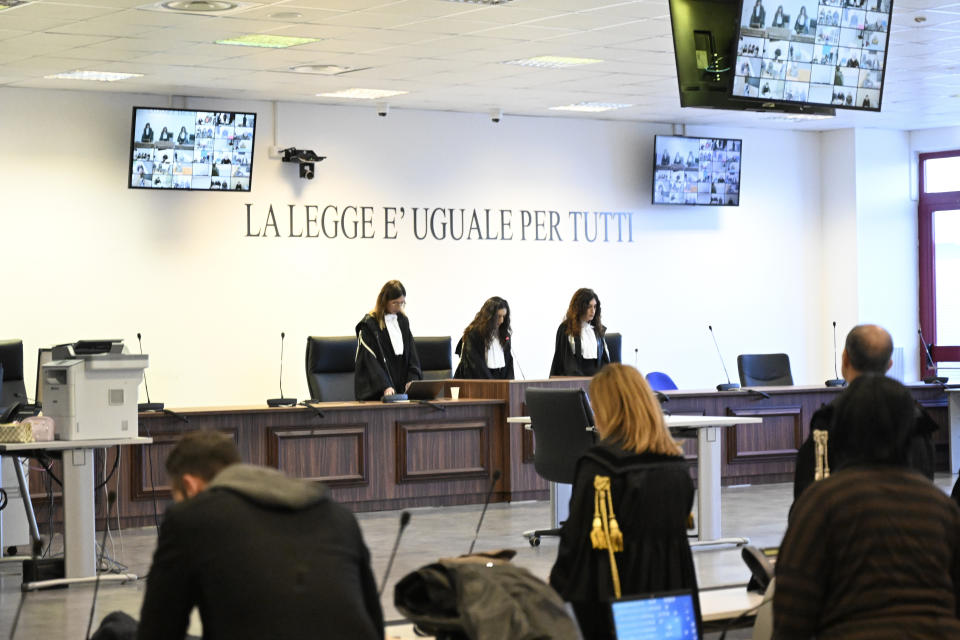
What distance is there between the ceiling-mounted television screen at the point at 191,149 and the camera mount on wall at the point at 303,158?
431 millimetres

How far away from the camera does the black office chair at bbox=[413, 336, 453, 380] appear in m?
11.8

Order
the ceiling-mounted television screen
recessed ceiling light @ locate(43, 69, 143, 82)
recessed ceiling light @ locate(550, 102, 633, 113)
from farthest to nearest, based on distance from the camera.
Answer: recessed ceiling light @ locate(550, 102, 633, 113) → the ceiling-mounted television screen → recessed ceiling light @ locate(43, 69, 143, 82)

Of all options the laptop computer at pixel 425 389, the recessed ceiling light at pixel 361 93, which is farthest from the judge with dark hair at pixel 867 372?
the recessed ceiling light at pixel 361 93

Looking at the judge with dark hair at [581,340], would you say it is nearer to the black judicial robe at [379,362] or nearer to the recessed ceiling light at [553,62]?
the black judicial robe at [379,362]

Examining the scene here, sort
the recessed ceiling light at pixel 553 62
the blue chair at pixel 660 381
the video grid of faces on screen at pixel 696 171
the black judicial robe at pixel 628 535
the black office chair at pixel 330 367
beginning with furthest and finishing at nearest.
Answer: the video grid of faces on screen at pixel 696 171, the blue chair at pixel 660 381, the black office chair at pixel 330 367, the recessed ceiling light at pixel 553 62, the black judicial robe at pixel 628 535

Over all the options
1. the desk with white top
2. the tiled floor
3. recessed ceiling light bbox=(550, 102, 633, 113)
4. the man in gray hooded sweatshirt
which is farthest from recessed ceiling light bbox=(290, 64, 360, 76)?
the man in gray hooded sweatshirt

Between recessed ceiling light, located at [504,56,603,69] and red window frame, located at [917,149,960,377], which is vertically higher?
recessed ceiling light, located at [504,56,603,69]

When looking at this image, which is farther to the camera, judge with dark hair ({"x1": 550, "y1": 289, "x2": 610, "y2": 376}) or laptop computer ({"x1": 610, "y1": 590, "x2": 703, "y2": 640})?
judge with dark hair ({"x1": 550, "y1": 289, "x2": 610, "y2": 376})

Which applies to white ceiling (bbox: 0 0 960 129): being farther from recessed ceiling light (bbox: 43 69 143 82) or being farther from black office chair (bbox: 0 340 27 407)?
black office chair (bbox: 0 340 27 407)

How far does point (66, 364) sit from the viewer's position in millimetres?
7215

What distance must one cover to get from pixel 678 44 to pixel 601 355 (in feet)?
13.9

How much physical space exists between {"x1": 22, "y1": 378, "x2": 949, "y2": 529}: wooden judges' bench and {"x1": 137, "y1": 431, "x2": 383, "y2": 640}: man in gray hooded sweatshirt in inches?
249

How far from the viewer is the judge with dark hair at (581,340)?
36.3 feet

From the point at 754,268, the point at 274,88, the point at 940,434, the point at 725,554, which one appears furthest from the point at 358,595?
the point at 754,268
